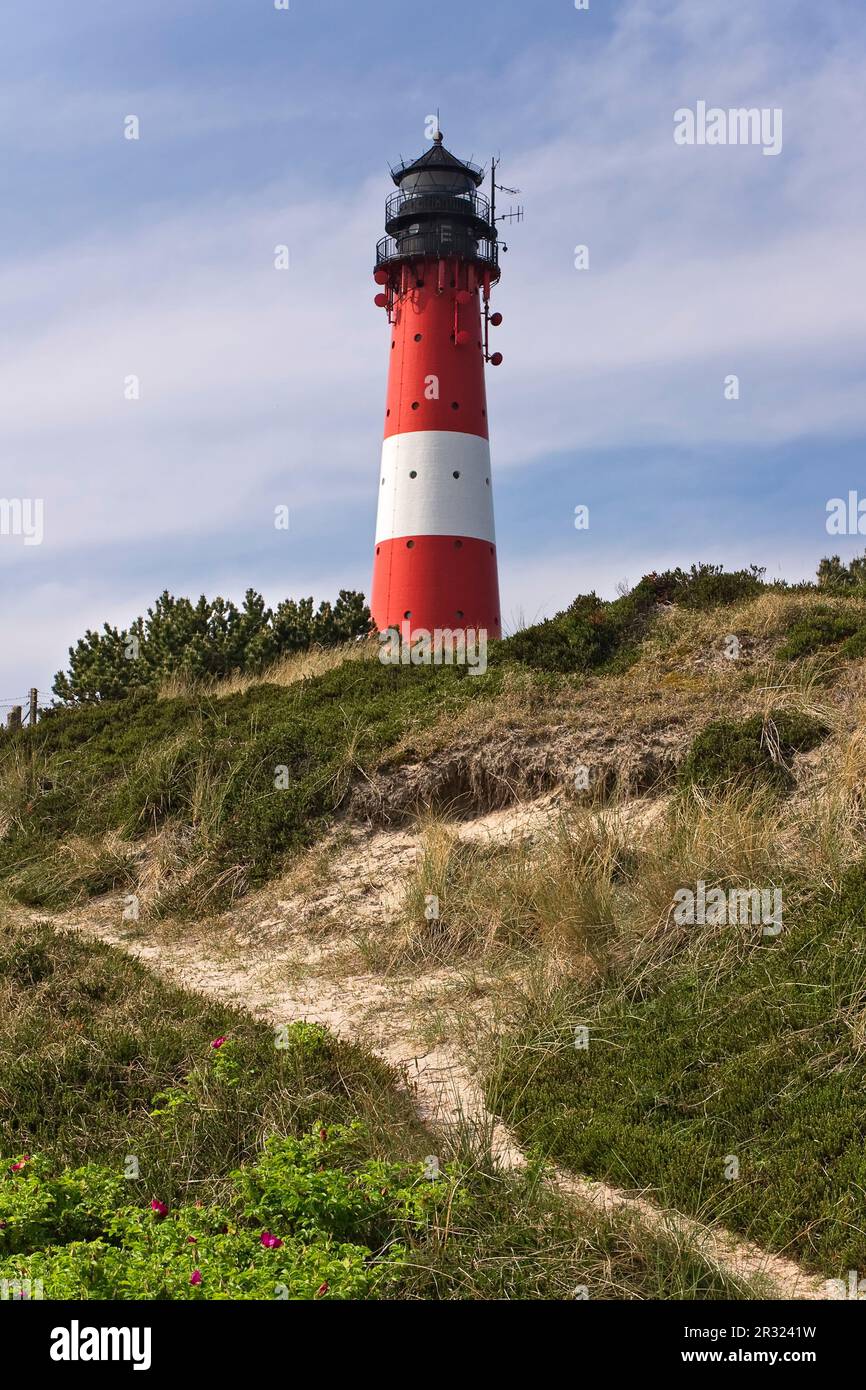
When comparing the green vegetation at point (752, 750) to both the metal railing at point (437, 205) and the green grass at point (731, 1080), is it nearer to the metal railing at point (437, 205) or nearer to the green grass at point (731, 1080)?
the green grass at point (731, 1080)

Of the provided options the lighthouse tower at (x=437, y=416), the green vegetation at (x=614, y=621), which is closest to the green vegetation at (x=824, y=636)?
the green vegetation at (x=614, y=621)

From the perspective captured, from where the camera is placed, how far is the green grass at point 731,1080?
19.4 ft

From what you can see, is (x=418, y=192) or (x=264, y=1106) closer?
(x=264, y=1106)

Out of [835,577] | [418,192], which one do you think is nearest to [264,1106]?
[835,577]

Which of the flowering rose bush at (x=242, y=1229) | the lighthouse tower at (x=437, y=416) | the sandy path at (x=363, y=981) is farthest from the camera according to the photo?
the lighthouse tower at (x=437, y=416)

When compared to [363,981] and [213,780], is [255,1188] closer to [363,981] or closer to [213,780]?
[363,981]

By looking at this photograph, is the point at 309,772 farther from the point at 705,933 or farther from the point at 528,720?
the point at 705,933

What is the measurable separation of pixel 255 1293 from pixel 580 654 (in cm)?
1048

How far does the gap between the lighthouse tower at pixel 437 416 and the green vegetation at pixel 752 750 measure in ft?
43.4

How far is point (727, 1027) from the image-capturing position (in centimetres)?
739

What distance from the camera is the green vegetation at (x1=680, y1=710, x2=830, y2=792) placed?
34.7 feet

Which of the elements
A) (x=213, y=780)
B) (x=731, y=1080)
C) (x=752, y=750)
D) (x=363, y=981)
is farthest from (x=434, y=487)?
(x=731, y=1080)

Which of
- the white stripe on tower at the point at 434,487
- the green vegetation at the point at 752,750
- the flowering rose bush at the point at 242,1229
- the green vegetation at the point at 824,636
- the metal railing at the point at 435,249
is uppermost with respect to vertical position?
the metal railing at the point at 435,249

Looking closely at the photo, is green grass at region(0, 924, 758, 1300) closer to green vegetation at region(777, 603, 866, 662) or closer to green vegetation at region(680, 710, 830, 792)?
green vegetation at region(680, 710, 830, 792)
